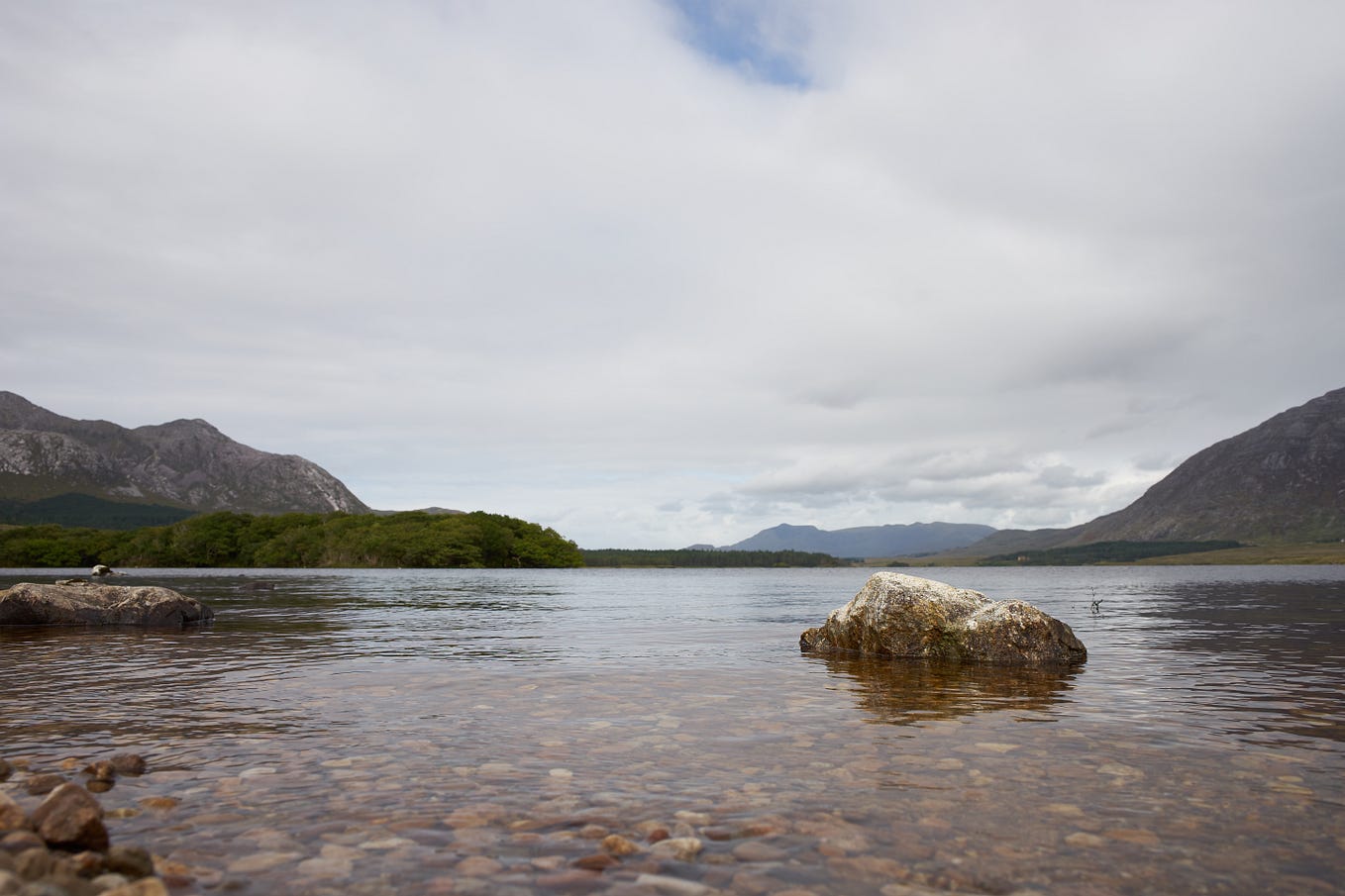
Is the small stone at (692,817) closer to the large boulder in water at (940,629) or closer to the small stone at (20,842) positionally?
the small stone at (20,842)

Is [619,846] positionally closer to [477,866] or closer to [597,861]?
[597,861]

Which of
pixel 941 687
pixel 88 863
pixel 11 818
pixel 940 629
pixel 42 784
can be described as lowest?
pixel 941 687

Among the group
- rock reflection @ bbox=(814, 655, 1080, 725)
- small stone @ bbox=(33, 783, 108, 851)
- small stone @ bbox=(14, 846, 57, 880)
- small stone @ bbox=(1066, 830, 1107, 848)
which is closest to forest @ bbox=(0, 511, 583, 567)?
rock reflection @ bbox=(814, 655, 1080, 725)

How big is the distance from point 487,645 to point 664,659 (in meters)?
5.97

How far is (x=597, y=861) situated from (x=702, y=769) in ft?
9.95

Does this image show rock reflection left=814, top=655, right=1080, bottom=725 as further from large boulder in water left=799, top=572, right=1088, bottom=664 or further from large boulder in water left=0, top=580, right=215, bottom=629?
large boulder in water left=0, top=580, right=215, bottom=629

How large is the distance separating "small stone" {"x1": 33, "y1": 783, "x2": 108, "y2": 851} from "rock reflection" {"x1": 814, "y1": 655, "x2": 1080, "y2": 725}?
9642 millimetres

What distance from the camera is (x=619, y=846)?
624 centimetres

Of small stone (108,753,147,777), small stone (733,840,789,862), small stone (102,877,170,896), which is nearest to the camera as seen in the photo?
small stone (102,877,170,896)

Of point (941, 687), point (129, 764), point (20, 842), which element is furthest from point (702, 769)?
point (941, 687)

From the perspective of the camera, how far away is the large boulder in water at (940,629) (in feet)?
64.7

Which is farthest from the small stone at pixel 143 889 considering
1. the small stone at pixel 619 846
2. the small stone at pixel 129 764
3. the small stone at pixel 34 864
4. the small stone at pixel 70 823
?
the small stone at pixel 129 764

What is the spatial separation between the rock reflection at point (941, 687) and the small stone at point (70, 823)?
964 cm

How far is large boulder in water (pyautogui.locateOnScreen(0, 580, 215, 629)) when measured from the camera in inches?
1094
